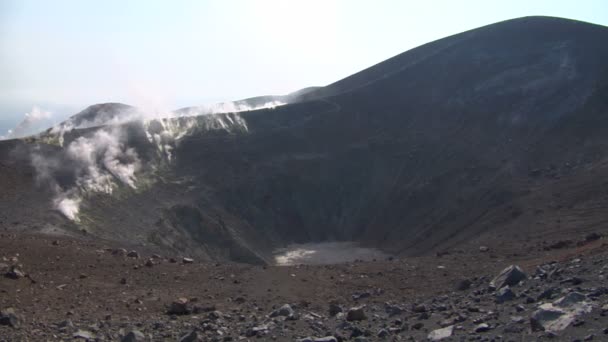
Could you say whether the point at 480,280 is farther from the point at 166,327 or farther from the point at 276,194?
the point at 276,194

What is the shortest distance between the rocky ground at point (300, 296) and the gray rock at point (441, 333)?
0.03 metres

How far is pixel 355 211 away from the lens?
48281 mm

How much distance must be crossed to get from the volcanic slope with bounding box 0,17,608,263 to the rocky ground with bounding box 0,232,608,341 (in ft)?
23.0

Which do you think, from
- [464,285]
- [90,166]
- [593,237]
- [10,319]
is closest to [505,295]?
[464,285]

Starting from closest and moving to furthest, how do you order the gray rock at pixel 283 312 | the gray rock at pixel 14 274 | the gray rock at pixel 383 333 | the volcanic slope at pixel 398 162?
1. the gray rock at pixel 383 333
2. the gray rock at pixel 283 312
3. the gray rock at pixel 14 274
4. the volcanic slope at pixel 398 162

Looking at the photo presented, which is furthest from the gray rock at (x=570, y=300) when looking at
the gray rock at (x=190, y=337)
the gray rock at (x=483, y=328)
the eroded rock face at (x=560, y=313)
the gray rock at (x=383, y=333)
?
the gray rock at (x=190, y=337)

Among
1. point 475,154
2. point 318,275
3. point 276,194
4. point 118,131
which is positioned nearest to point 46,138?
point 118,131

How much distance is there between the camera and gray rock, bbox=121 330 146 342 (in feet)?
42.3

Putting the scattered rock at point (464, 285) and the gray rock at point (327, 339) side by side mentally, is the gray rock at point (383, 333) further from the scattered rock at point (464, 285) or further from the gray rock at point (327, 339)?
the scattered rock at point (464, 285)

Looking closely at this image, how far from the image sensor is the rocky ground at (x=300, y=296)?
11.7 m

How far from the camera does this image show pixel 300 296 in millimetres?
18797

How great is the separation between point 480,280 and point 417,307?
5.02m

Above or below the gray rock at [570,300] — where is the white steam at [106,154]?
above

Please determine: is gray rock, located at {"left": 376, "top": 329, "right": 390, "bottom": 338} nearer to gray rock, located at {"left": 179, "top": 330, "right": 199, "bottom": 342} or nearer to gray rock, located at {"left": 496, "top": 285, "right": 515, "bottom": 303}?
gray rock, located at {"left": 496, "top": 285, "right": 515, "bottom": 303}
